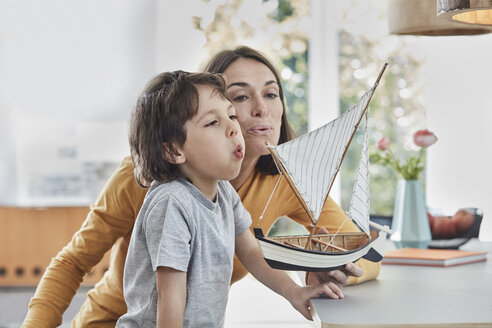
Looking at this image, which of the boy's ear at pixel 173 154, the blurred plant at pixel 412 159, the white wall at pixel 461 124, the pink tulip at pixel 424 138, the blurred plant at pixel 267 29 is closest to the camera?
the boy's ear at pixel 173 154

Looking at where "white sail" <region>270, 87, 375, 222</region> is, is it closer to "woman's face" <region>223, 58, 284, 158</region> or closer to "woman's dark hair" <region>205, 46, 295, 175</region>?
"woman's face" <region>223, 58, 284, 158</region>

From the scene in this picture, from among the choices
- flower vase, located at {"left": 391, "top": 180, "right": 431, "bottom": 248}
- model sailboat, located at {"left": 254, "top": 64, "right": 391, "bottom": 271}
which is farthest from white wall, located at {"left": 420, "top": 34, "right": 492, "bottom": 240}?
model sailboat, located at {"left": 254, "top": 64, "right": 391, "bottom": 271}

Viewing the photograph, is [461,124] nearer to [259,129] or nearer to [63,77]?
[259,129]

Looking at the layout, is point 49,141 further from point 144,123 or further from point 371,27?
point 144,123

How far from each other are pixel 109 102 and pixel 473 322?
8.86 feet

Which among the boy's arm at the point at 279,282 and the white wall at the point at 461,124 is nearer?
the boy's arm at the point at 279,282

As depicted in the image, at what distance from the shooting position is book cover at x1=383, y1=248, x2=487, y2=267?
149cm

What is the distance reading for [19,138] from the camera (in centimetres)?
331

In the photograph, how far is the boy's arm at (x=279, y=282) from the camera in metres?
1.09

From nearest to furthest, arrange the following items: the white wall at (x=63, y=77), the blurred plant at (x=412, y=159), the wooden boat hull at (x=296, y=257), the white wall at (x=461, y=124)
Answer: the wooden boat hull at (x=296, y=257) < the blurred plant at (x=412, y=159) < the white wall at (x=461, y=124) < the white wall at (x=63, y=77)

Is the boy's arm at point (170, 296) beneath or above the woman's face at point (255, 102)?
beneath

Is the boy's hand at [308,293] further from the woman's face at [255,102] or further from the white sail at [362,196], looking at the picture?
the woman's face at [255,102]

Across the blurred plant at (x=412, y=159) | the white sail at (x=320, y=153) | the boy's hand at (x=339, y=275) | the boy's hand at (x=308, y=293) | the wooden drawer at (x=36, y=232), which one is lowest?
the wooden drawer at (x=36, y=232)

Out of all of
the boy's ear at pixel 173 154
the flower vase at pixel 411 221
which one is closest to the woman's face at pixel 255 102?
the boy's ear at pixel 173 154
